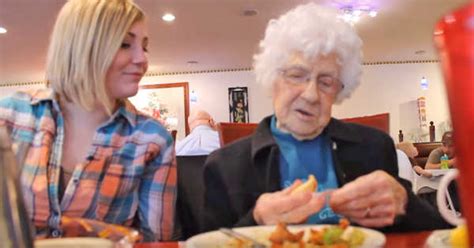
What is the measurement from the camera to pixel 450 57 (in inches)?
12.7

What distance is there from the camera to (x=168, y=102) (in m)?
10.1

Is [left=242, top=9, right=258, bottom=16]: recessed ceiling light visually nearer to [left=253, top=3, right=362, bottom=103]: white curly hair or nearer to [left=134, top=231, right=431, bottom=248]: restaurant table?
[left=253, top=3, right=362, bottom=103]: white curly hair

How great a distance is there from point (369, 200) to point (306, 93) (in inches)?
15.4

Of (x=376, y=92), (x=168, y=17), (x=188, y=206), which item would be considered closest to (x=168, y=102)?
(x=168, y=17)

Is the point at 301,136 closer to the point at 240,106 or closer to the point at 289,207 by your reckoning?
the point at 289,207

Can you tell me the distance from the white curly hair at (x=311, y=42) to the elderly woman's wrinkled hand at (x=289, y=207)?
0.46 metres

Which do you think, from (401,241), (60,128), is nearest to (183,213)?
(60,128)

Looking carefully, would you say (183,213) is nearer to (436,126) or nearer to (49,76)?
(49,76)

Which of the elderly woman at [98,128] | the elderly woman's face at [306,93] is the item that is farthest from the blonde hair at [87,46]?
the elderly woman's face at [306,93]

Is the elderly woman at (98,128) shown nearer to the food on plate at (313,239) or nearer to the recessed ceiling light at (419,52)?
the food on plate at (313,239)

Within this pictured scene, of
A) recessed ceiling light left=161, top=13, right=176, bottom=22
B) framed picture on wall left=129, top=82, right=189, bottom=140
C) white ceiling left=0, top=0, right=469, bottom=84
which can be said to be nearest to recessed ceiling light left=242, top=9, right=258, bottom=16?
white ceiling left=0, top=0, right=469, bottom=84

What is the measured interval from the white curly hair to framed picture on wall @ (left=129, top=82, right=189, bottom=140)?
8648 mm

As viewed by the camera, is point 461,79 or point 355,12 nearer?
point 461,79

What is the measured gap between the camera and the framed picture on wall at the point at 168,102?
10016 mm
